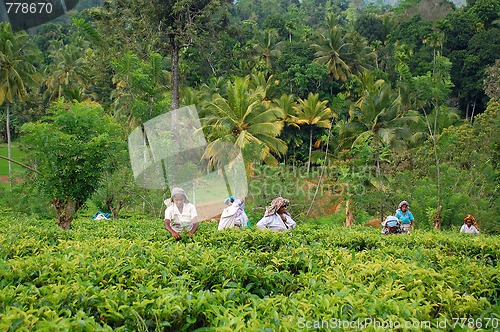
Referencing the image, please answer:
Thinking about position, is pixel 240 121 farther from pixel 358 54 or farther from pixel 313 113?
pixel 358 54

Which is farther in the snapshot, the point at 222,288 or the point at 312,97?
the point at 312,97

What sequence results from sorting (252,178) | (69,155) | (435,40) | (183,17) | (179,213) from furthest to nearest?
(435,40)
(183,17)
(252,178)
(69,155)
(179,213)

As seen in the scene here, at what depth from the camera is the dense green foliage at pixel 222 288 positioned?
10.9 ft

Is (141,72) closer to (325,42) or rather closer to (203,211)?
(203,211)

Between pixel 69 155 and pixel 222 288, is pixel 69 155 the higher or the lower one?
the higher one

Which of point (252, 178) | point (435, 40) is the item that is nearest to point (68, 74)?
point (252, 178)

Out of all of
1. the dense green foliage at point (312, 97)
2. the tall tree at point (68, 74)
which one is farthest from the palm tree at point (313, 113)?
the tall tree at point (68, 74)

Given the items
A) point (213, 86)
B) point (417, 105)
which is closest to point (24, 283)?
point (213, 86)

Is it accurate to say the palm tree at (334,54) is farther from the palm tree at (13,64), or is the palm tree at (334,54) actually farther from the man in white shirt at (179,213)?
the man in white shirt at (179,213)

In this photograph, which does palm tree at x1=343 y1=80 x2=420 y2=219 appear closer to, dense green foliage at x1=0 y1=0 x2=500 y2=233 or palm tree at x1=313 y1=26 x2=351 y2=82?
dense green foliage at x1=0 y1=0 x2=500 y2=233

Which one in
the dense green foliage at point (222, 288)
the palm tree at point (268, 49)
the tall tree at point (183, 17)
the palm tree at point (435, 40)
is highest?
the tall tree at point (183, 17)

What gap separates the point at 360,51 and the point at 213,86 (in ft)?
41.3

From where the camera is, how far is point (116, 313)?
335 centimetres

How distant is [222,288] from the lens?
4113 millimetres
